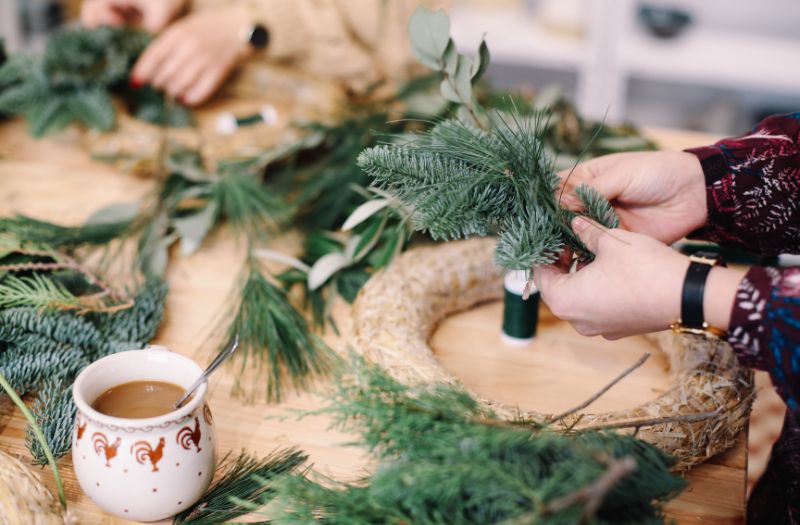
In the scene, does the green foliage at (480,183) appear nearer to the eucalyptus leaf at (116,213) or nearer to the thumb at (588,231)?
the thumb at (588,231)

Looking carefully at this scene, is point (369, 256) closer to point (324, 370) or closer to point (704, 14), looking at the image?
point (324, 370)

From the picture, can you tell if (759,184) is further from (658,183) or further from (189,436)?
(189,436)

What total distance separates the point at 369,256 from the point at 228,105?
0.57 metres

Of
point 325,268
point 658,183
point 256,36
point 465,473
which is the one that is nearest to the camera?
point 465,473

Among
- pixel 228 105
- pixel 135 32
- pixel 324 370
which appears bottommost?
pixel 324 370

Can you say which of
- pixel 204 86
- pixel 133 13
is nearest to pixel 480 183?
pixel 204 86

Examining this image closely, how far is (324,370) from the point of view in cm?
88

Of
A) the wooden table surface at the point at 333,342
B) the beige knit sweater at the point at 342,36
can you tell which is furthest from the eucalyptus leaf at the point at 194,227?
the beige knit sweater at the point at 342,36

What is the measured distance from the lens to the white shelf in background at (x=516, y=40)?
2.31 m

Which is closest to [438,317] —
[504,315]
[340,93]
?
[504,315]

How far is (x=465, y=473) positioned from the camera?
1.73 ft

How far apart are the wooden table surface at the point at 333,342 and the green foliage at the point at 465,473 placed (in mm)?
43

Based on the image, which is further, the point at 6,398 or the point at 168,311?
the point at 168,311

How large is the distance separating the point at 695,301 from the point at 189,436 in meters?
0.43
